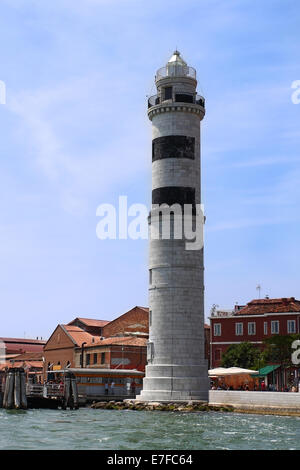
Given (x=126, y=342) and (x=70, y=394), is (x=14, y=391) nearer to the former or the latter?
(x=70, y=394)

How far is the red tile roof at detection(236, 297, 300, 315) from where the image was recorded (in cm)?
6144

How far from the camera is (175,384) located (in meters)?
43.8

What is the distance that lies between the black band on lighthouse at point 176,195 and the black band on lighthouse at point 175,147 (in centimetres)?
218

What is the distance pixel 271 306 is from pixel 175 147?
23.1m

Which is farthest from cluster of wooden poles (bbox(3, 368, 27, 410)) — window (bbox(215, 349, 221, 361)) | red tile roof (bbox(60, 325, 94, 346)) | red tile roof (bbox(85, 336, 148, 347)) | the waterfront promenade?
red tile roof (bbox(60, 325, 94, 346))

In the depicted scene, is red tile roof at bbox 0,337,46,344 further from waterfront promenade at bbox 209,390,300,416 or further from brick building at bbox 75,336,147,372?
waterfront promenade at bbox 209,390,300,416

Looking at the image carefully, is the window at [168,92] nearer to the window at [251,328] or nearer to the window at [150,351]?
the window at [150,351]

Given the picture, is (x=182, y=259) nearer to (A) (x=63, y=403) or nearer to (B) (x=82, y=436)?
(A) (x=63, y=403)

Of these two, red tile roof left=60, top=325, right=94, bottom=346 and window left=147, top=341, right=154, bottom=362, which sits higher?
red tile roof left=60, top=325, right=94, bottom=346

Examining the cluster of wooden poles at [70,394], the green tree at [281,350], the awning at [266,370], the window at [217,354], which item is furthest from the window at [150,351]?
the window at [217,354]

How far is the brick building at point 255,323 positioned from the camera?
6041 centimetres

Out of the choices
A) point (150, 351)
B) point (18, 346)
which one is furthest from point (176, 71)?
point (18, 346)

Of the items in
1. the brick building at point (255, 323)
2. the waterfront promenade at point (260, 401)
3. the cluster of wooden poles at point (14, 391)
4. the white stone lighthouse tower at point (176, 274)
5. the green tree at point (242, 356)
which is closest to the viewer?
the waterfront promenade at point (260, 401)
